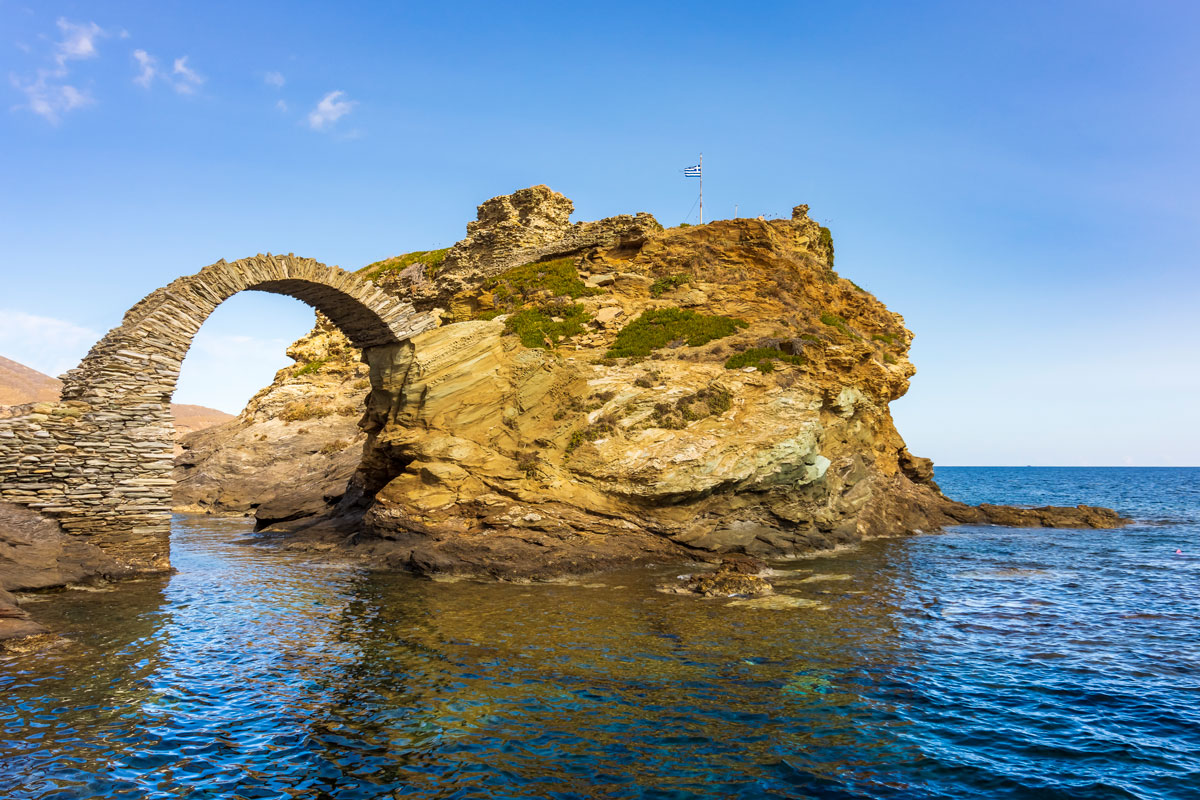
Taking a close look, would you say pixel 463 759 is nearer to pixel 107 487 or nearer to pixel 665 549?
pixel 665 549

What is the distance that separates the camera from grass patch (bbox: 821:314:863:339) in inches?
1305

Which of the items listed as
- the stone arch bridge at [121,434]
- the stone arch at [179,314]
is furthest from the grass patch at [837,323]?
the stone arch bridge at [121,434]

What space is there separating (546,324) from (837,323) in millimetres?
14653

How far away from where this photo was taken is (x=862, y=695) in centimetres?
1172

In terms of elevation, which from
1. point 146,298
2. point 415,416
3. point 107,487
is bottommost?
point 107,487

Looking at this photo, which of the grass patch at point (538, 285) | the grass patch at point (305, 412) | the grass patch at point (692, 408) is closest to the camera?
the grass patch at point (692, 408)

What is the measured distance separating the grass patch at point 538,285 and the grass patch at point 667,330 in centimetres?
319

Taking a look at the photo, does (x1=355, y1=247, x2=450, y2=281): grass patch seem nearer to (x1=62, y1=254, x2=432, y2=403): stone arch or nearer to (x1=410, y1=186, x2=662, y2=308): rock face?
(x1=410, y1=186, x2=662, y2=308): rock face

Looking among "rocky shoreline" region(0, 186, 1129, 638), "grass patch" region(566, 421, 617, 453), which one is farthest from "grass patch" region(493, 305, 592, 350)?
"grass patch" region(566, 421, 617, 453)

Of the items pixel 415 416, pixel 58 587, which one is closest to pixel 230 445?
pixel 415 416

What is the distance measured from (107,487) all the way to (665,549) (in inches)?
695

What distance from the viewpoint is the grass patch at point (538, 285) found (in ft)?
103

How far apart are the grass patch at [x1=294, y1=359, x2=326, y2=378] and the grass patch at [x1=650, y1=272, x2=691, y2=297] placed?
114ft

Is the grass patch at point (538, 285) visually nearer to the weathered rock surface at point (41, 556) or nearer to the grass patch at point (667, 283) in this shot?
the grass patch at point (667, 283)
